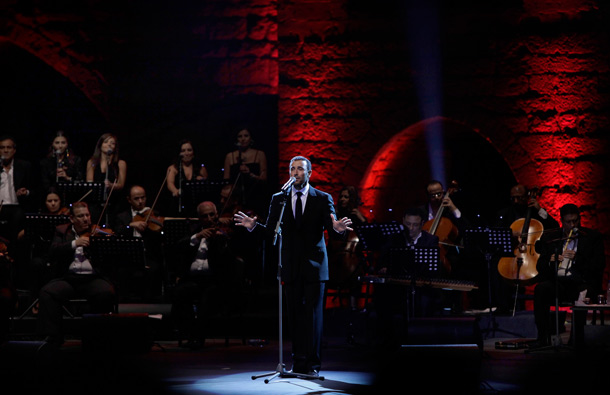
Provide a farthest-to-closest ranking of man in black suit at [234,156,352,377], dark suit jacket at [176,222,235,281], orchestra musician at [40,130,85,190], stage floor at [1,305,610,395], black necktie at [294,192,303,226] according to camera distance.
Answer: orchestra musician at [40,130,85,190], dark suit jacket at [176,222,235,281], black necktie at [294,192,303,226], man in black suit at [234,156,352,377], stage floor at [1,305,610,395]

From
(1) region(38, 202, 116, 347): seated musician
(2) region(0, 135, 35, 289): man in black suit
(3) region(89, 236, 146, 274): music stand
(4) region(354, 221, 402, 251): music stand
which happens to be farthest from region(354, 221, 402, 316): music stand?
(2) region(0, 135, 35, 289): man in black suit

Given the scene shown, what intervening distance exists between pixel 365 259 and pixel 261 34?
3606mm

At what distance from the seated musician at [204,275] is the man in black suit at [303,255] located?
2.55 metres

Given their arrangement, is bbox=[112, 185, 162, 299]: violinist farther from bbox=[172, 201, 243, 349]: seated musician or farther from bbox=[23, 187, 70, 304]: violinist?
bbox=[23, 187, 70, 304]: violinist

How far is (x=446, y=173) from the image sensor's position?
12.0m

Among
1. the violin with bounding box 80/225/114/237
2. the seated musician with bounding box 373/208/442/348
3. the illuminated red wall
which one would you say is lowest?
the seated musician with bounding box 373/208/442/348

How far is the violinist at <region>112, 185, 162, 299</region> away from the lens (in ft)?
32.6

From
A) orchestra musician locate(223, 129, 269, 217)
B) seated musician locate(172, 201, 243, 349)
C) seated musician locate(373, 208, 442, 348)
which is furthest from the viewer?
orchestra musician locate(223, 129, 269, 217)

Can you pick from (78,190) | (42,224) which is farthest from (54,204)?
(42,224)

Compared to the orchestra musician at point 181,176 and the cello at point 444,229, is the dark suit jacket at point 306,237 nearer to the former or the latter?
the cello at point 444,229

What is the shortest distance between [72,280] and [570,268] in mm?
4822

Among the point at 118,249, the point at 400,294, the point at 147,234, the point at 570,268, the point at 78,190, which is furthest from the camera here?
the point at 147,234

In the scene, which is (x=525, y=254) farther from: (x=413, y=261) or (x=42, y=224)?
(x=42, y=224)

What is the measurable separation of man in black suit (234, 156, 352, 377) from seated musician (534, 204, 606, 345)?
A: 2.87 meters
